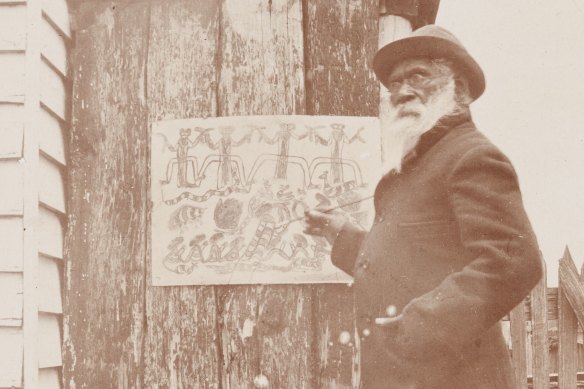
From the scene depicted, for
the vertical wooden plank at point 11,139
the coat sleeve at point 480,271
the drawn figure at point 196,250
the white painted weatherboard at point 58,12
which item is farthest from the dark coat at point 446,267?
the white painted weatherboard at point 58,12

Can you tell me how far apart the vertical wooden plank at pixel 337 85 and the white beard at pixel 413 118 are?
0.36 m

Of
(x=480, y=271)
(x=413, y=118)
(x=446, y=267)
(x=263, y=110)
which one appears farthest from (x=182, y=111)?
(x=480, y=271)

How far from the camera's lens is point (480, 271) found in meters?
1.81

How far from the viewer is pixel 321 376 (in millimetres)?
2383

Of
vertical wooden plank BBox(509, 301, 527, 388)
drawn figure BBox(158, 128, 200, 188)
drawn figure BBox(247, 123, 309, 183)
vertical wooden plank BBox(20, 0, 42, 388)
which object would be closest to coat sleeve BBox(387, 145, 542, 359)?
drawn figure BBox(247, 123, 309, 183)

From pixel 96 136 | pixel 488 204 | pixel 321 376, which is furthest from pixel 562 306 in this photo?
pixel 96 136

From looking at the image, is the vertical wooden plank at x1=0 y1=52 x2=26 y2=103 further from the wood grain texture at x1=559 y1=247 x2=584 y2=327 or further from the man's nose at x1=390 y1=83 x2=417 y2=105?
the wood grain texture at x1=559 y1=247 x2=584 y2=327

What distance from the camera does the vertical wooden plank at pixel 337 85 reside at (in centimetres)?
239

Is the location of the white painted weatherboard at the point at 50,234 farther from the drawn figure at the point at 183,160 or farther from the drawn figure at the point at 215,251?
the drawn figure at the point at 215,251

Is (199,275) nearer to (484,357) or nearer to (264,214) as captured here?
(264,214)

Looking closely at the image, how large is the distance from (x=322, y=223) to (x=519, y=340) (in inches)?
54.4

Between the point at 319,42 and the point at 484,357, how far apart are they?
1.22 m

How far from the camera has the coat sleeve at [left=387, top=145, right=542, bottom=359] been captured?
180 centimetres

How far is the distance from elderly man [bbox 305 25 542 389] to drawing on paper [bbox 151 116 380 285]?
22 centimetres
